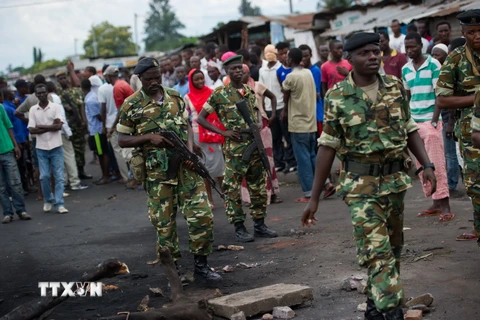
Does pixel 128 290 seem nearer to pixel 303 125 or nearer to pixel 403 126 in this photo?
pixel 403 126

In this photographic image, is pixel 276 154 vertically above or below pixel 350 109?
below

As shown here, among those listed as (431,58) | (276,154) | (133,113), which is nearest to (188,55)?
(276,154)

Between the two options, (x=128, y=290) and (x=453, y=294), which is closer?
(x=453, y=294)

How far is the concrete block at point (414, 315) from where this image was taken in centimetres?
498

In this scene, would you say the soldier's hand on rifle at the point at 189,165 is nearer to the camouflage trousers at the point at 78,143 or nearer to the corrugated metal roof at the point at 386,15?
the camouflage trousers at the point at 78,143

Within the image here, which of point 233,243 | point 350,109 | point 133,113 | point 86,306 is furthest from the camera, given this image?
point 233,243

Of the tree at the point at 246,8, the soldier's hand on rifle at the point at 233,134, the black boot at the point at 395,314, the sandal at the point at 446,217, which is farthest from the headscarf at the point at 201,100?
the tree at the point at 246,8

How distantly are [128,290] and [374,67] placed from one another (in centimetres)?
327

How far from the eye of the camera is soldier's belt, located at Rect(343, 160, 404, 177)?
491 centimetres

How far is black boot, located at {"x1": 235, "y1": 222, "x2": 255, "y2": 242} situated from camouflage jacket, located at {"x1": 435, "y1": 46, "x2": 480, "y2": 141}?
3141mm

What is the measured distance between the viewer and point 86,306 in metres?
6.31

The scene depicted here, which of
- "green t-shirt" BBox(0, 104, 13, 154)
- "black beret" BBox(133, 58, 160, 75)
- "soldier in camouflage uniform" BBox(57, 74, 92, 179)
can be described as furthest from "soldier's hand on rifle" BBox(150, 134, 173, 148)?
"soldier in camouflage uniform" BBox(57, 74, 92, 179)

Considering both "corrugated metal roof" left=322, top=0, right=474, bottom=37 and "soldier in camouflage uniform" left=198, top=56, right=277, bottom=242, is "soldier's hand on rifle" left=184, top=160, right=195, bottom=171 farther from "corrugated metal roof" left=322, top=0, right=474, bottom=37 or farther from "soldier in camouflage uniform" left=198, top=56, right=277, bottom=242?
"corrugated metal roof" left=322, top=0, right=474, bottom=37
